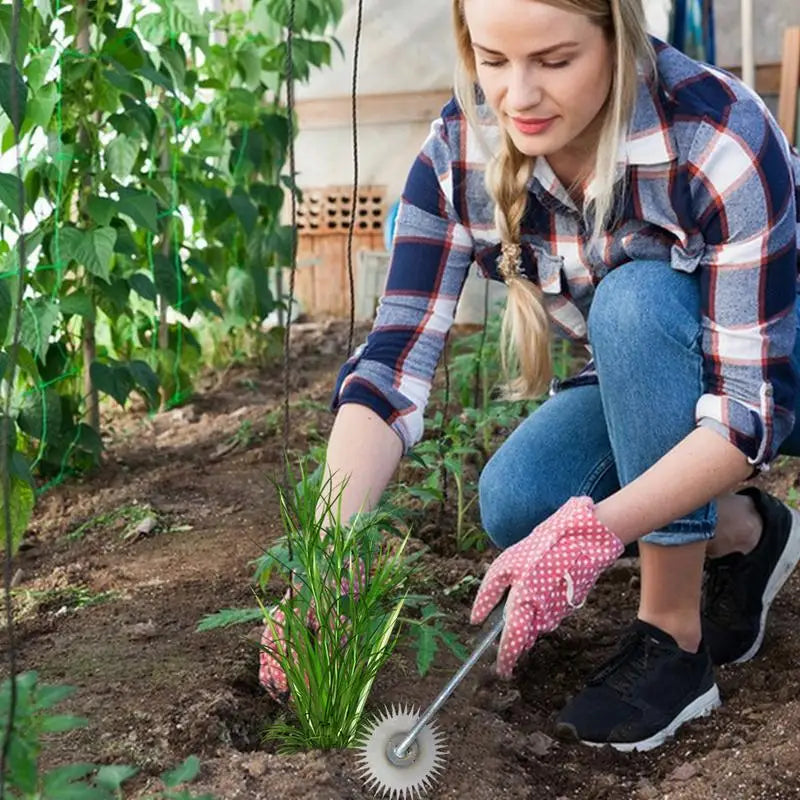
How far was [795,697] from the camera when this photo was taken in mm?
1905

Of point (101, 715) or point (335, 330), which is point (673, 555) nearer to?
point (101, 715)

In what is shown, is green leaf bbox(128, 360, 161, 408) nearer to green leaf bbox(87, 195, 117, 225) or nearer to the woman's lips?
green leaf bbox(87, 195, 117, 225)

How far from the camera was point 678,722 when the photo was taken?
6.04ft

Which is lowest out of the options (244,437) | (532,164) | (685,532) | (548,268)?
(244,437)

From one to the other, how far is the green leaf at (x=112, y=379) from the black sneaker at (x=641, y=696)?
153 centimetres

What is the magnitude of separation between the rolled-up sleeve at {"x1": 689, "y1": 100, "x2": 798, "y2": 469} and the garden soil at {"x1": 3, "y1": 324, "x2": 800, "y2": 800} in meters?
0.45

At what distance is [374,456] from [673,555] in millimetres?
460

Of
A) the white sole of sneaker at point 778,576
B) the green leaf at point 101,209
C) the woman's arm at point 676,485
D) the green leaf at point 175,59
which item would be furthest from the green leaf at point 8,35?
the white sole of sneaker at point 778,576

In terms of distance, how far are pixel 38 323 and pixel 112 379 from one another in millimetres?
356

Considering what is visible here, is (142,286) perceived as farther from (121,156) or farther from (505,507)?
(505,507)

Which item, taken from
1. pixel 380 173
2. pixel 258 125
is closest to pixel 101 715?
pixel 258 125

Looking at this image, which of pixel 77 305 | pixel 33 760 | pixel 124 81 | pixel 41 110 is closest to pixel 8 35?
pixel 41 110

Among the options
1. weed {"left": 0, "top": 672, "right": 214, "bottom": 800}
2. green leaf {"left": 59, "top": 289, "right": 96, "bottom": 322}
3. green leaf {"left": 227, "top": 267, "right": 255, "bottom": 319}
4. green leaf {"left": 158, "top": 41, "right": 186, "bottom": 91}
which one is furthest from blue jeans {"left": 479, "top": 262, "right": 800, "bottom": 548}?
green leaf {"left": 227, "top": 267, "right": 255, "bottom": 319}

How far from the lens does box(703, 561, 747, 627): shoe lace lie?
209 cm
